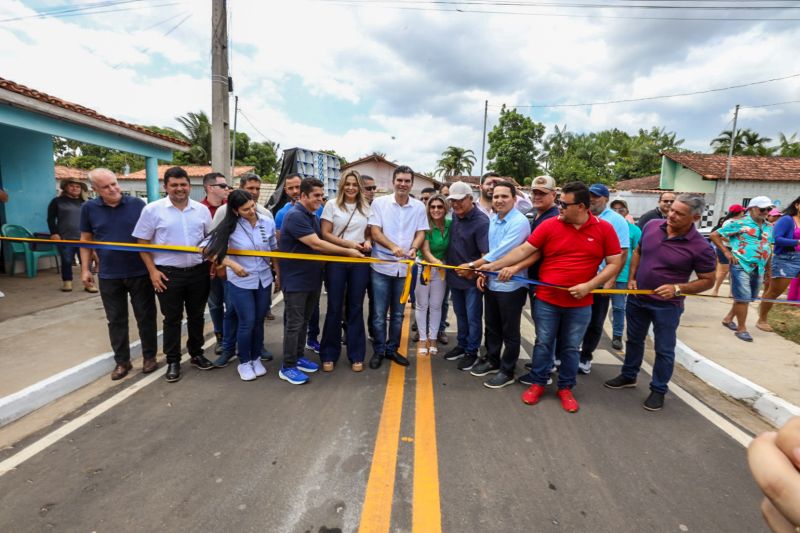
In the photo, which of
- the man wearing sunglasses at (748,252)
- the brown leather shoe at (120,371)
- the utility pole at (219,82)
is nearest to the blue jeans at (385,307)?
the brown leather shoe at (120,371)

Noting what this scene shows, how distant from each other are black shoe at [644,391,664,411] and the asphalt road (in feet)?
0.22

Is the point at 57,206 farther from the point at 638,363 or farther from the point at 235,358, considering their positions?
the point at 638,363

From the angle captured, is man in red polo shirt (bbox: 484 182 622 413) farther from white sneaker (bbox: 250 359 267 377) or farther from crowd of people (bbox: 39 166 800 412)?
white sneaker (bbox: 250 359 267 377)

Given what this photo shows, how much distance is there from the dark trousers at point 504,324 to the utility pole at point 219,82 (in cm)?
700

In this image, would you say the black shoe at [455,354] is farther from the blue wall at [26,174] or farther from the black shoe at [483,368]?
the blue wall at [26,174]

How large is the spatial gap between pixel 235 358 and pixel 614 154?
42831mm

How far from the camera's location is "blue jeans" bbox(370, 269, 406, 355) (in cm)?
418

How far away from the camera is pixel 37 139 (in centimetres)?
899

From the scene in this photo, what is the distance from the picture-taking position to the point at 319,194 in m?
3.70

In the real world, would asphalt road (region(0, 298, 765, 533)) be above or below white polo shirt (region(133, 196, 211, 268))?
below

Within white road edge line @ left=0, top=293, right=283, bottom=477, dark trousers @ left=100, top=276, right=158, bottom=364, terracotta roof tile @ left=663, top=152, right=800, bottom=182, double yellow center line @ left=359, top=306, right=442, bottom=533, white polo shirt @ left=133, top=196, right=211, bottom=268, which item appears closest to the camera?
double yellow center line @ left=359, top=306, right=442, bottom=533

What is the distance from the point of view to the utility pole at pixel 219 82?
8492mm

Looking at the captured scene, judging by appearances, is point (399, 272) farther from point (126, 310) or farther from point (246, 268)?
point (126, 310)

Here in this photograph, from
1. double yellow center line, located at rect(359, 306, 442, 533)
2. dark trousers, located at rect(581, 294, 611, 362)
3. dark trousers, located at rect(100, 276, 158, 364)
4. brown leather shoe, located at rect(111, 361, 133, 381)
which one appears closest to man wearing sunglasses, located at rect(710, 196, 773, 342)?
dark trousers, located at rect(581, 294, 611, 362)
